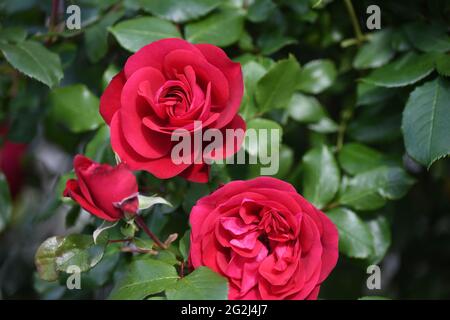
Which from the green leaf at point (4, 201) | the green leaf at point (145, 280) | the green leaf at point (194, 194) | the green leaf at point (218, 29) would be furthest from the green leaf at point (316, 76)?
the green leaf at point (4, 201)

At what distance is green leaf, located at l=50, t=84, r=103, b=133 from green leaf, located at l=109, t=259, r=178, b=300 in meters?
0.24

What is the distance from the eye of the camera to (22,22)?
929 millimetres

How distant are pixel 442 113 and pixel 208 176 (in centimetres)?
26

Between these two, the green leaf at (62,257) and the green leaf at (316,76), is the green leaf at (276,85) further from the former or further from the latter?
the green leaf at (62,257)

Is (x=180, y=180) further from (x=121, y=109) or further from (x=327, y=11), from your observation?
(x=327, y=11)

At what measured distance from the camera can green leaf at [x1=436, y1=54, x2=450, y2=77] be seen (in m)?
0.69

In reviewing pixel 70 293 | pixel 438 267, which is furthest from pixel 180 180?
pixel 438 267

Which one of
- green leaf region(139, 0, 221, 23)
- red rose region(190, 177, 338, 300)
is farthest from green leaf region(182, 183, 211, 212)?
green leaf region(139, 0, 221, 23)

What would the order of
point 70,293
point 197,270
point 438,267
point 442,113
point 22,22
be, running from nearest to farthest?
1. point 197,270
2. point 442,113
3. point 70,293
4. point 22,22
5. point 438,267

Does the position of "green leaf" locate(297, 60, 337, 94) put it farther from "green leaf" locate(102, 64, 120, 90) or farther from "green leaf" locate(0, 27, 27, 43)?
"green leaf" locate(0, 27, 27, 43)

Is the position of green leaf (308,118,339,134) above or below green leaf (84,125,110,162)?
below

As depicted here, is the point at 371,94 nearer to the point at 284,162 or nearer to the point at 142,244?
the point at 284,162

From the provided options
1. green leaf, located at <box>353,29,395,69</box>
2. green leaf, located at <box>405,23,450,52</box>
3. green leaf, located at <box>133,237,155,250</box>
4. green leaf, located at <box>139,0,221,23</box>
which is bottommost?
green leaf, located at <box>133,237,155,250</box>

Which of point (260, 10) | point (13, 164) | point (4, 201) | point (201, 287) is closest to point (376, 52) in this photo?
point (260, 10)
